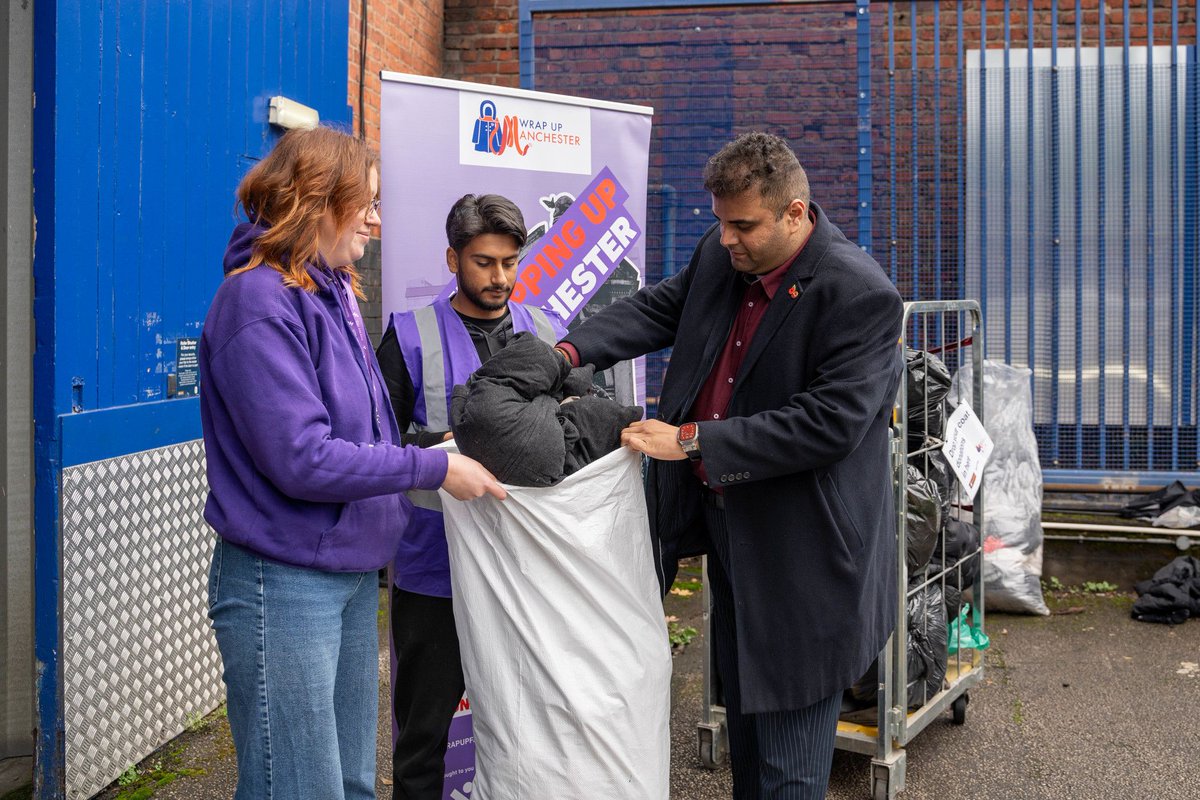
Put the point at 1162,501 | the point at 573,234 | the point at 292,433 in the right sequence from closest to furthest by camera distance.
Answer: the point at 292,433, the point at 573,234, the point at 1162,501

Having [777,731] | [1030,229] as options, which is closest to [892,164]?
[1030,229]

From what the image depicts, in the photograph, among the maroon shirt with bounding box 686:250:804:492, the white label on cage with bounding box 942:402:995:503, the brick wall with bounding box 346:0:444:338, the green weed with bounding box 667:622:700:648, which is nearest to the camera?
the maroon shirt with bounding box 686:250:804:492

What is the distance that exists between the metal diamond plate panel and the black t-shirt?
1101 mm

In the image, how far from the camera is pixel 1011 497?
5547 millimetres

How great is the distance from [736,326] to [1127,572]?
13.5 feet

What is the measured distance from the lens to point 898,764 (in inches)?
135

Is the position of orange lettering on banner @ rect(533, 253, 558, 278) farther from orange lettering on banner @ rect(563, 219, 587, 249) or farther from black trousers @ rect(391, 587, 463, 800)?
black trousers @ rect(391, 587, 463, 800)

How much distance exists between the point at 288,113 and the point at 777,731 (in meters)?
3.05

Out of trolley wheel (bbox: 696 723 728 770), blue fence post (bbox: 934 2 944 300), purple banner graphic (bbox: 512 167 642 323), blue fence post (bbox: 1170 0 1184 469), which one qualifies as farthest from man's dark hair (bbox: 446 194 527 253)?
blue fence post (bbox: 1170 0 1184 469)

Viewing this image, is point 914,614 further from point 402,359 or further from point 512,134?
point 512,134

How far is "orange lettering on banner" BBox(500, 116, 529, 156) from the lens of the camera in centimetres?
369

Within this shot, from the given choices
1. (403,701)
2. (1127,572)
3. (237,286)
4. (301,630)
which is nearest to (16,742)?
(403,701)

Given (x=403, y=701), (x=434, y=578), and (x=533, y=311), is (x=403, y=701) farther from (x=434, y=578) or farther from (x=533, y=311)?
(x=533, y=311)

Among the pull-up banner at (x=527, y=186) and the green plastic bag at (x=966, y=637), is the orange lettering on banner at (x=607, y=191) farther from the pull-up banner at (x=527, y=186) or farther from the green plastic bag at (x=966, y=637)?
the green plastic bag at (x=966, y=637)
